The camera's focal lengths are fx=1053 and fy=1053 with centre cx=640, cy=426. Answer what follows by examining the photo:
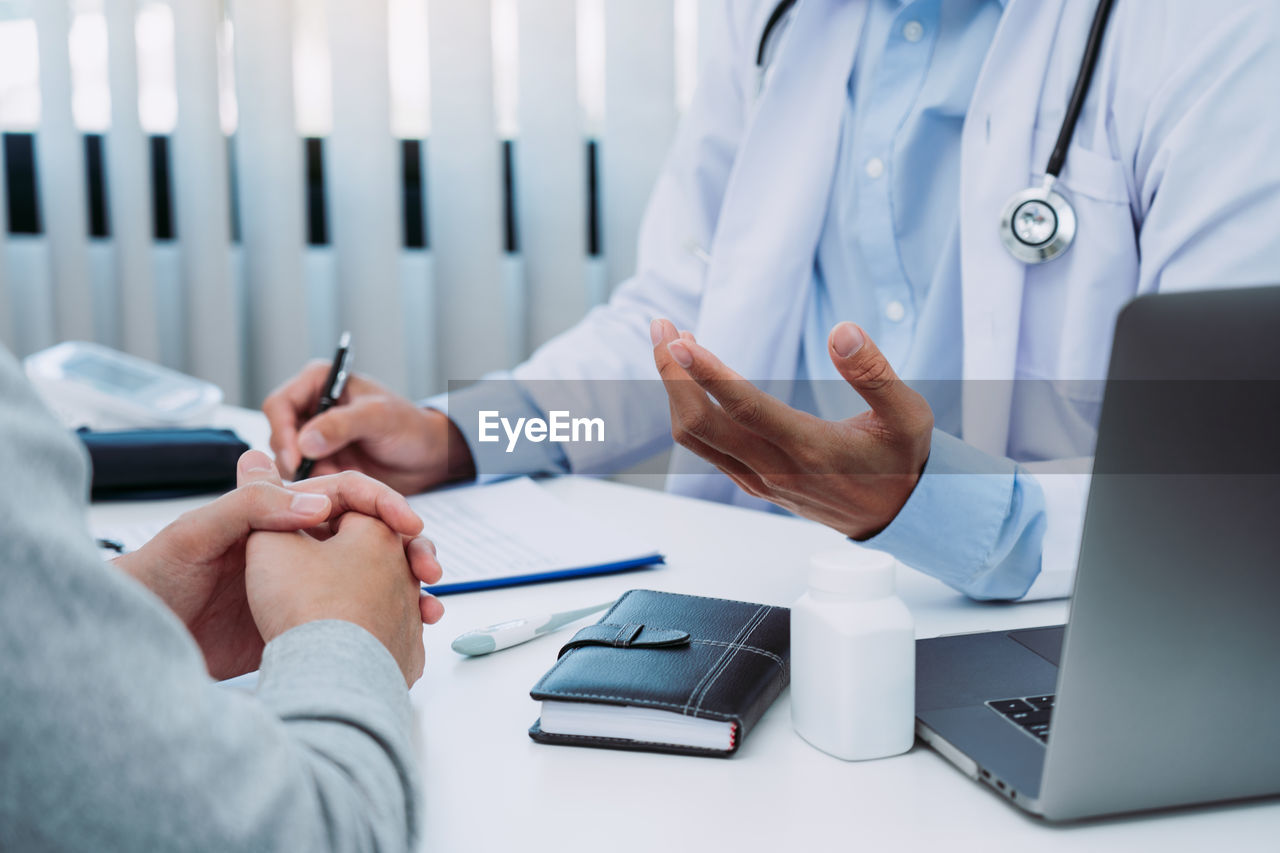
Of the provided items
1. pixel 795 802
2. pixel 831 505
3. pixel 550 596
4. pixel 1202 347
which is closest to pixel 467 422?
pixel 550 596

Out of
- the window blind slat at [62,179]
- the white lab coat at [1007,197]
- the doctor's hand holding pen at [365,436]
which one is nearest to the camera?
the white lab coat at [1007,197]

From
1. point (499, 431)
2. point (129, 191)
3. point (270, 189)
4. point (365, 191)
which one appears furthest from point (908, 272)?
point (129, 191)

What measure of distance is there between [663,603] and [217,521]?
248 mm

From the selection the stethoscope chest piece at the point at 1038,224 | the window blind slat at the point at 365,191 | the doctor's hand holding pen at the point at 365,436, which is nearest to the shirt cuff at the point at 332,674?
the doctor's hand holding pen at the point at 365,436

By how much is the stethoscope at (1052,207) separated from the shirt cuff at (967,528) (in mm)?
284

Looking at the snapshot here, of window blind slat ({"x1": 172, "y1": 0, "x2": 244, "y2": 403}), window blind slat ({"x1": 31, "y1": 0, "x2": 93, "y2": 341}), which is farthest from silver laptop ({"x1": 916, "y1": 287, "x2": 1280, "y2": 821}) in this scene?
window blind slat ({"x1": 31, "y1": 0, "x2": 93, "y2": 341})

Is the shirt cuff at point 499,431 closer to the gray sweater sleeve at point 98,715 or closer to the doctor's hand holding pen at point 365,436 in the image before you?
the doctor's hand holding pen at point 365,436

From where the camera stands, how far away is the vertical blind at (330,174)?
1.85 meters

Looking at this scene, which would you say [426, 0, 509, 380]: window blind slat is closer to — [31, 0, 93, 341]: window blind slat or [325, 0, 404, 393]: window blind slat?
[325, 0, 404, 393]: window blind slat

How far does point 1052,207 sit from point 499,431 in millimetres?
589

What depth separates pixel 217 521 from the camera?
54 centimetres

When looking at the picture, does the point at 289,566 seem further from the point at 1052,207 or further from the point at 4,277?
the point at 4,277

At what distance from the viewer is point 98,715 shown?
11.5 inches

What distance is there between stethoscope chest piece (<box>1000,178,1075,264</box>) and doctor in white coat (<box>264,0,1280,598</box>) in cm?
1
